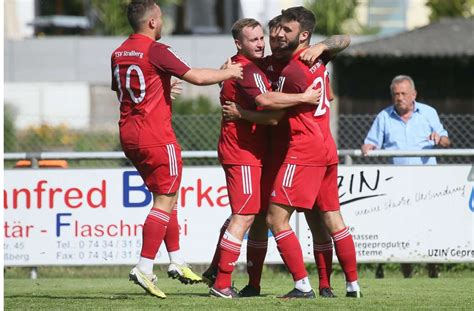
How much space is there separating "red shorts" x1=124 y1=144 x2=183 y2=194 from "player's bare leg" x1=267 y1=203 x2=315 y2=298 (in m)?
0.81

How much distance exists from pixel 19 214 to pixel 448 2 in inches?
903

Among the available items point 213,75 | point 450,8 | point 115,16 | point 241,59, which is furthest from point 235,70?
point 450,8

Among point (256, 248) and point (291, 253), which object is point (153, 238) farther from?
point (291, 253)

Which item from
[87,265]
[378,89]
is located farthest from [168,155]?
[378,89]

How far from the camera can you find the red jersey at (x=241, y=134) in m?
9.64

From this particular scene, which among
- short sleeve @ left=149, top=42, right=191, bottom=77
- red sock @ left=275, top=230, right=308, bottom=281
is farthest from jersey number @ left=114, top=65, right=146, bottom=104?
red sock @ left=275, top=230, right=308, bottom=281

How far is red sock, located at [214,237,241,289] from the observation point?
382 inches

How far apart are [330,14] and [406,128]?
22376mm

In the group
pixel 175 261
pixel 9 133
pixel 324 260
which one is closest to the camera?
pixel 175 261

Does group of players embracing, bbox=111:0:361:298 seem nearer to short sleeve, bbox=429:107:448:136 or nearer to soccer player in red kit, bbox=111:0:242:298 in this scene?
soccer player in red kit, bbox=111:0:242:298

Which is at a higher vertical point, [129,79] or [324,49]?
[324,49]

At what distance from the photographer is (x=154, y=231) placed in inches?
383

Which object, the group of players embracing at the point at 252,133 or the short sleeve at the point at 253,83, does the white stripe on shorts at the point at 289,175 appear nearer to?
the group of players embracing at the point at 252,133

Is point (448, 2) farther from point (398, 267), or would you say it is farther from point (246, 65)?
point (246, 65)
